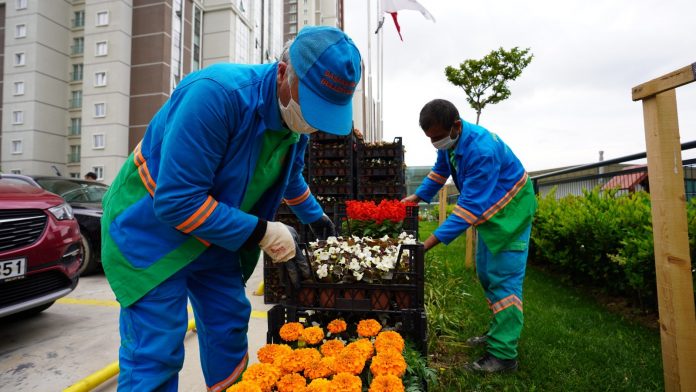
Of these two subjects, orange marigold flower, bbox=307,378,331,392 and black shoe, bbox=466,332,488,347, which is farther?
black shoe, bbox=466,332,488,347

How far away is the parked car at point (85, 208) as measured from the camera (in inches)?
220

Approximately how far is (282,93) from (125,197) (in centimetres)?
78

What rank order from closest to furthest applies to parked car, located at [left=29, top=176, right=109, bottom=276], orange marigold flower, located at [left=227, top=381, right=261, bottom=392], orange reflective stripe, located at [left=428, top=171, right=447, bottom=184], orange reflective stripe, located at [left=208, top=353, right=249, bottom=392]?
orange marigold flower, located at [left=227, top=381, right=261, bottom=392]
orange reflective stripe, located at [left=208, top=353, right=249, bottom=392]
orange reflective stripe, located at [left=428, top=171, right=447, bottom=184]
parked car, located at [left=29, top=176, right=109, bottom=276]

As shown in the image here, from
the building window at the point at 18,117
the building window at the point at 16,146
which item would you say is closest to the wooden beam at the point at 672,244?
the building window at the point at 16,146

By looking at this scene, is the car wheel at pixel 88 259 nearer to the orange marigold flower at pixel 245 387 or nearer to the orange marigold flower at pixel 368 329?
the orange marigold flower at pixel 368 329

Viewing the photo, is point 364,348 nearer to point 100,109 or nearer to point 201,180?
point 201,180

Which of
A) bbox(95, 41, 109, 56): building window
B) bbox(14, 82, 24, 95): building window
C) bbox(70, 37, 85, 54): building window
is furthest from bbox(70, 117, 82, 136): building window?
bbox(95, 41, 109, 56): building window

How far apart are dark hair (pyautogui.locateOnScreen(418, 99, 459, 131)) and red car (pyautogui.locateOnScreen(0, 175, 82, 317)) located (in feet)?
10.2

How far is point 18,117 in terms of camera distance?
25812 mm

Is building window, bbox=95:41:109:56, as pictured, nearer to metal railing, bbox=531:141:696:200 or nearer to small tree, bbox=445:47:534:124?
small tree, bbox=445:47:534:124

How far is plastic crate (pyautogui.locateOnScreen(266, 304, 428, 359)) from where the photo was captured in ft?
5.85

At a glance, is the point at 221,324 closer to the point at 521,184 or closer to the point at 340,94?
the point at 340,94

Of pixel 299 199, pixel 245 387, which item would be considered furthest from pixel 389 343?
pixel 299 199

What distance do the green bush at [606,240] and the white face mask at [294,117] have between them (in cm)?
316
